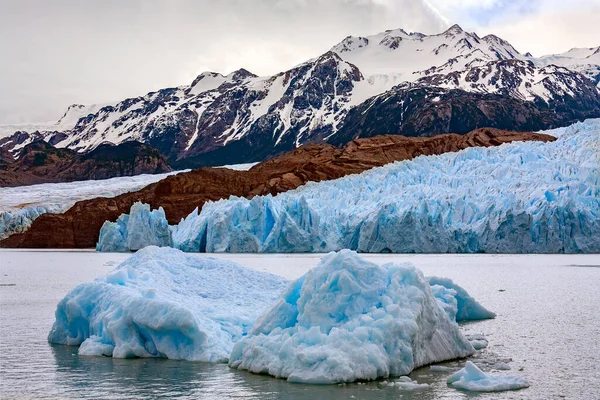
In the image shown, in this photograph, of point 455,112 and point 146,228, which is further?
point 455,112

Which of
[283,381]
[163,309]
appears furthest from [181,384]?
[163,309]

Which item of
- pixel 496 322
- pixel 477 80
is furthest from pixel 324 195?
pixel 477 80

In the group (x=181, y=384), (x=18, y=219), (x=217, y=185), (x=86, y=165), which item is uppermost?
(x=86, y=165)

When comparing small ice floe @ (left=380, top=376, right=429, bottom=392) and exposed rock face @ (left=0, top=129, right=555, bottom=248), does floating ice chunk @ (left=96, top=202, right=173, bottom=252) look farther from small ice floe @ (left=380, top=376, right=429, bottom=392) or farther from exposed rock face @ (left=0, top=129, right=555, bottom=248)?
small ice floe @ (left=380, top=376, right=429, bottom=392)

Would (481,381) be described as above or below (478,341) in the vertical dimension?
below

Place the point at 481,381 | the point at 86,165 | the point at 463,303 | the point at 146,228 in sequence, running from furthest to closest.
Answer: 1. the point at 86,165
2. the point at 146,228
3. the point at 463,303
4. the point at 481,381

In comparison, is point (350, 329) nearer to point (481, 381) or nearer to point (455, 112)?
point (481, 381)

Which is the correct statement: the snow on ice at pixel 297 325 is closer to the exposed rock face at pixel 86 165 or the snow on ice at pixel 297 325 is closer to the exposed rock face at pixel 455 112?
the exposed rock face at pixel 86 165

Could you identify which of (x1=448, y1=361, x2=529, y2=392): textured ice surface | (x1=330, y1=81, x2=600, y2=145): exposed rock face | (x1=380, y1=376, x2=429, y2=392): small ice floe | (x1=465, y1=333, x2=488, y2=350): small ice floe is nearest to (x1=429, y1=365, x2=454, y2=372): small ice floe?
(x1=448, y1=361, x2=529, y2=392): textured ice surface

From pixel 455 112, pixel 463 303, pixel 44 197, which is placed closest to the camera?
pixel 463 303
